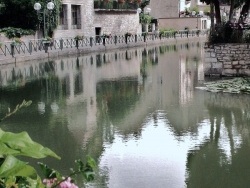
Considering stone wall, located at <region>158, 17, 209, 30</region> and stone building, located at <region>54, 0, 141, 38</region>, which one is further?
stone wall, located at <region>158, 17, 209, 30</region>

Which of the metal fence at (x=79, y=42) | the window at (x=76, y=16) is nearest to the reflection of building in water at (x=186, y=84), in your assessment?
the metal fence at (x=79, y=42)

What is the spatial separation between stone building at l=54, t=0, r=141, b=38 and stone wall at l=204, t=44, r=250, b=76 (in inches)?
909

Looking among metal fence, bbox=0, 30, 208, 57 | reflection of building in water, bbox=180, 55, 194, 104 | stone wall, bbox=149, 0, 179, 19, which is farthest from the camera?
stone wall, bbox=149, 0, 179, 19

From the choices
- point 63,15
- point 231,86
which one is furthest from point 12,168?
point 63,15

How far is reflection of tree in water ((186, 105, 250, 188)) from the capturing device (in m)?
6.14

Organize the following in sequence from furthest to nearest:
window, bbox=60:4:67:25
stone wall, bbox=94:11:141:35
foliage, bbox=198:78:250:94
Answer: stone wall, bbox=94:11:141:35 → window, bbox=60:4:67:25 → foliage, bbox=198:78:250:94

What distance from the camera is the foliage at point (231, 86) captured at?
13273 mm

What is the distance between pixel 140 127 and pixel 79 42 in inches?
1058

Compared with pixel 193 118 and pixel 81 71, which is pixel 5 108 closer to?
pixel 193 118

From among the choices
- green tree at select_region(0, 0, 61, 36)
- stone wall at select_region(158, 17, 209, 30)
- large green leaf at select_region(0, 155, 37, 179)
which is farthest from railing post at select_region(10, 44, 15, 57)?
stone wall at select_region(158, 17, 209, 30)

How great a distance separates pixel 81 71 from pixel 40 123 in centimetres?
1070

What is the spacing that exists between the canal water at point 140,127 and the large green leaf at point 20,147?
4.04 metres

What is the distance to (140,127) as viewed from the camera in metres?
9.47

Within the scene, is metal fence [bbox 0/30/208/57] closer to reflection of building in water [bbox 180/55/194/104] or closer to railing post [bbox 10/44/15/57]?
railing post [bbox 10/44/15/57]
